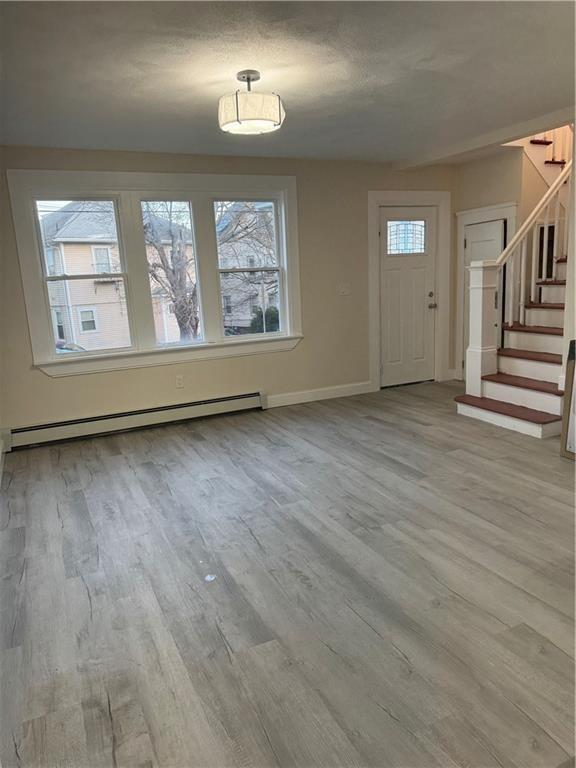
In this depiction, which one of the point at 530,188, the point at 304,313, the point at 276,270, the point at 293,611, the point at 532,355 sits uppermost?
the point at 530,188

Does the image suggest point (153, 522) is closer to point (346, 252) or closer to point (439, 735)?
point (439, 735)

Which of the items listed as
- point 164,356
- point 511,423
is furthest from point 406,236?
Result: point 164,356

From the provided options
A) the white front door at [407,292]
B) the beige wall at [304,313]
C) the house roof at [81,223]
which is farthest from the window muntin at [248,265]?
the white front door at [407,292]

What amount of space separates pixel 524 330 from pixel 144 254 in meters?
3.72

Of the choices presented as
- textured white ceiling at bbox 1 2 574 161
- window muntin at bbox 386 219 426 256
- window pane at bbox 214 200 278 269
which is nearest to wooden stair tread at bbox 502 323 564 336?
window muntin at bbox 386 219 426 256

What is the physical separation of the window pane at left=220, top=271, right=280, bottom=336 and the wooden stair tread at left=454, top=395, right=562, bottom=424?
2.12 metres

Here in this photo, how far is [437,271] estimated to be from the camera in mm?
6031

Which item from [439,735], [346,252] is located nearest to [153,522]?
[439,735]

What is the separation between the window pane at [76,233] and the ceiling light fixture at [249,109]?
2174 mm

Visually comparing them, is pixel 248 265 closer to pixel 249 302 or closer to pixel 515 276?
pixel 249 302

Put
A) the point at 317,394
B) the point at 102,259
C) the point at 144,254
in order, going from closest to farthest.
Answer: the point at 102,259
the point at 144,254
the point at 317,394

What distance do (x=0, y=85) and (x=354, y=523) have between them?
3114mm

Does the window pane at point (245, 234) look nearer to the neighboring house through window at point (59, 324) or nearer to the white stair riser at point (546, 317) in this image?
the neighboring house through window at point (59, 324)

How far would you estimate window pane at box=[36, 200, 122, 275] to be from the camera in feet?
14.1
